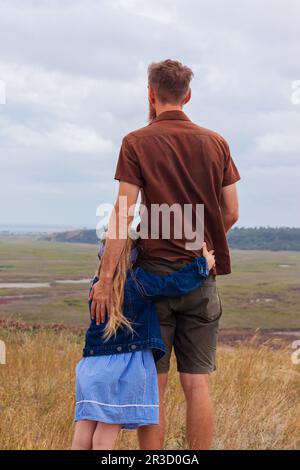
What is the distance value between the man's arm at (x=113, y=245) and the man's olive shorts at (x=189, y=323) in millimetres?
209

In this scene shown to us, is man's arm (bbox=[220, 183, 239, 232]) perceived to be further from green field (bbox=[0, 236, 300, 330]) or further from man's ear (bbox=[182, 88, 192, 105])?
green field (bbox=[0, 236, 300, 330])

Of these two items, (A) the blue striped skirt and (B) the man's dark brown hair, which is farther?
(B) the man's dark brown hair

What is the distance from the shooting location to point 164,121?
351cm

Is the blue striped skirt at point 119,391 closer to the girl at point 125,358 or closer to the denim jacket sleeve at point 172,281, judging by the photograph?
the girl at point 125,358

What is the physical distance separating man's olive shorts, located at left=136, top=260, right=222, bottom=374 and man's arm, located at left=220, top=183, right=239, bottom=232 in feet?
1.21

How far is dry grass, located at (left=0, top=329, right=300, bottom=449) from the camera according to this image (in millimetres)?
4410

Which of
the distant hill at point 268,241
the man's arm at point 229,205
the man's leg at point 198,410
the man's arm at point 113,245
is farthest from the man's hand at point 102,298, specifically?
the distant hill at point 268,241

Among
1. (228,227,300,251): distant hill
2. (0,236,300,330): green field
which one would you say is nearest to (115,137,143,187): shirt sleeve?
(0,236,300,330): green field

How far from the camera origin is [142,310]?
3396mm

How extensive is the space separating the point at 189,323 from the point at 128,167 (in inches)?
36.8

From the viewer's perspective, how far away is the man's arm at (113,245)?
131 inches

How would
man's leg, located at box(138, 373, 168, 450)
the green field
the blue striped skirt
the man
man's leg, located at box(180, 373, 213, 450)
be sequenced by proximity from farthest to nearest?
1. the green field
2. man's leg, located at box(180, 373, 213, 450)
3. man's leg, located at box(138, 373, 168, 450)
4. the man
5. the blue striped skirt

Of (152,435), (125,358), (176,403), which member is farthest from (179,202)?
(176,403)
